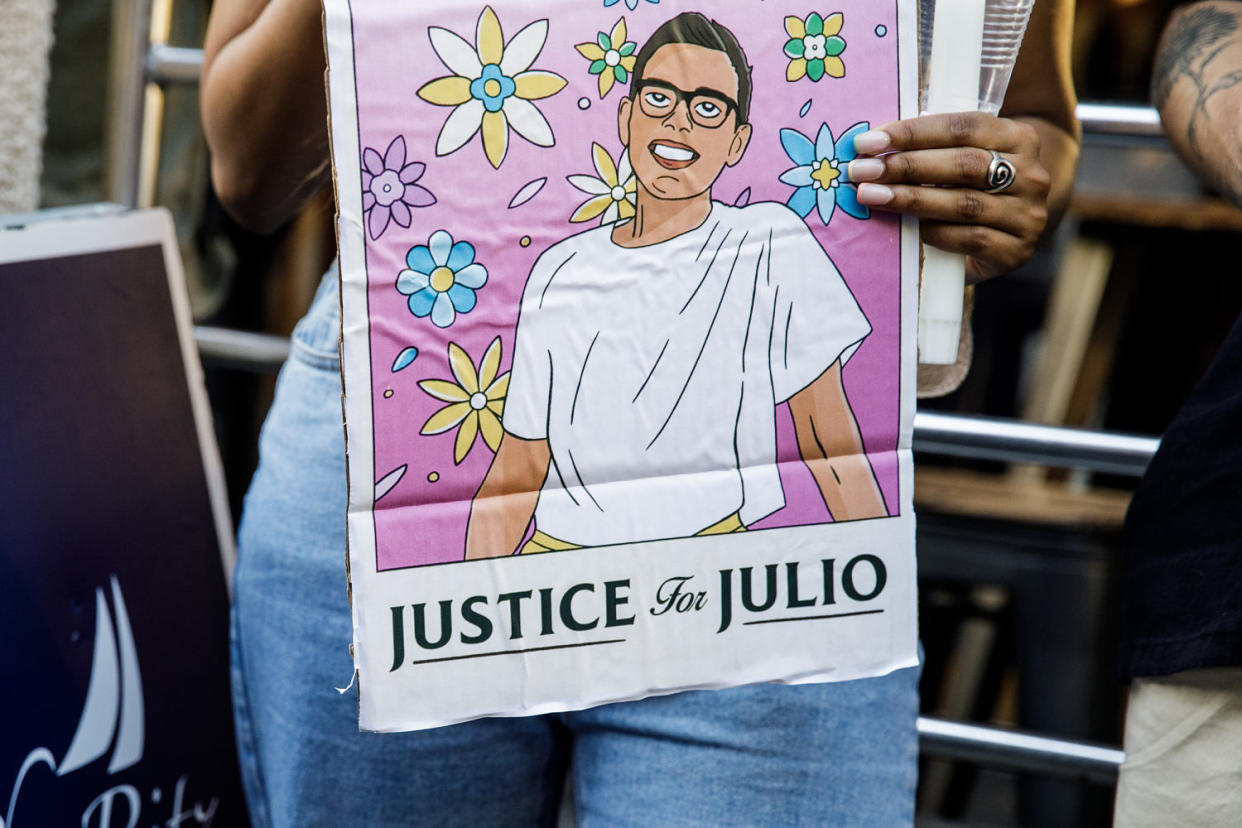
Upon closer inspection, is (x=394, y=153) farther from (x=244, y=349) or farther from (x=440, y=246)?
(x=244, y=349)

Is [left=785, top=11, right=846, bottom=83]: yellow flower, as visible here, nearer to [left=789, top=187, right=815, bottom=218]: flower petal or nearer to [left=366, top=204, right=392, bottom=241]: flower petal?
[left=789, top=187, right=815, bottom=218]: flower petal

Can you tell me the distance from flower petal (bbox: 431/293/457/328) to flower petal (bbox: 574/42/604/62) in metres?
0.16

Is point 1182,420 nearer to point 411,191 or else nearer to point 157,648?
point 411,191

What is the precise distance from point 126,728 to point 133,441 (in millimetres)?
238

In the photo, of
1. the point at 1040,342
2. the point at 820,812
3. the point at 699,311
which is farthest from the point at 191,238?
the point at 1040,342

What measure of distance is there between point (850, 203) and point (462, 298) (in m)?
0.24

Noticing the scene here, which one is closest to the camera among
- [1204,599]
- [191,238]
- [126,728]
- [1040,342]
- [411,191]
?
[411,191]

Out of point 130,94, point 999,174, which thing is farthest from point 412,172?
point 130,94

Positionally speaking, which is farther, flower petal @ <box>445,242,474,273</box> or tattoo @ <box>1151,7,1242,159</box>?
tattoo @ <box>1151,7,1242,159</box>

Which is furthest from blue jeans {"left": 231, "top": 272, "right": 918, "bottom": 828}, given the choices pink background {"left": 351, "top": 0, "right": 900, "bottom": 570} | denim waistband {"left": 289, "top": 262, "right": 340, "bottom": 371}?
pink background {"left": 351, "top": 0, "right": 900, "bottom": 570}

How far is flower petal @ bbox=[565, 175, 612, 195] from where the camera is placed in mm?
630

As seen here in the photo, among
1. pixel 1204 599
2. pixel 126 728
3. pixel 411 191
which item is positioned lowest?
pixel 126 728

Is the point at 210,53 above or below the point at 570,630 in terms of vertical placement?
above

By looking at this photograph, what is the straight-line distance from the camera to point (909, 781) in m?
0.69
